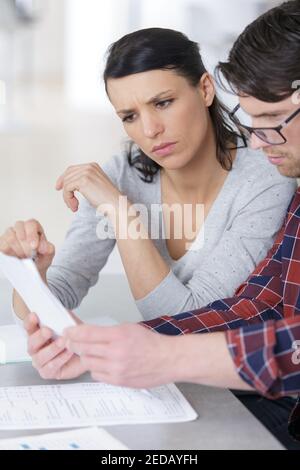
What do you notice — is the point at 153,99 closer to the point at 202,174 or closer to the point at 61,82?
the point at 202,174

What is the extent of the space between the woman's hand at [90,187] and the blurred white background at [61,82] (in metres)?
0.96

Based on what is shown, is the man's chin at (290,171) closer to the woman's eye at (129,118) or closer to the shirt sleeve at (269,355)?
the shirt sleeve at (269,355)

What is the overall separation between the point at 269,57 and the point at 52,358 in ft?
1.99

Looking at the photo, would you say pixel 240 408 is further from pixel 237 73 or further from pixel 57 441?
pixel 237 73

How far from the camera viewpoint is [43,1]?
10.4 meters

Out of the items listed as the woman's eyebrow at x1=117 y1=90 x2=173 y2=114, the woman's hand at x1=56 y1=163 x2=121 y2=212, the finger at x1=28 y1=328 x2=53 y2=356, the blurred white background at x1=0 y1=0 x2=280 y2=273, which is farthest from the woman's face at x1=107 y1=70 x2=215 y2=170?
the blurred white background at x1=0 y1=0 x2=280 y2=273

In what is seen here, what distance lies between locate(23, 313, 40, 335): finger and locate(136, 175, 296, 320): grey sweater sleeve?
463mm

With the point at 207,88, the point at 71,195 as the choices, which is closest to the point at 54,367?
the point at 71,195

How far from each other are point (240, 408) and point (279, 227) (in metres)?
0.73

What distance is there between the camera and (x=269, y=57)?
1.37 m

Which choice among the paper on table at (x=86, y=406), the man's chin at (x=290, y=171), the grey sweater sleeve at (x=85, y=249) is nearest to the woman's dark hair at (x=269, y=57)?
the man's chin at (x=290, y=171)

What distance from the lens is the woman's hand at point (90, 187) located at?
1.79 m

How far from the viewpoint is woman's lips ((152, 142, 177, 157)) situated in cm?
179

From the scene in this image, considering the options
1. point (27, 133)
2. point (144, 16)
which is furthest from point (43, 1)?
point (27, 133)
